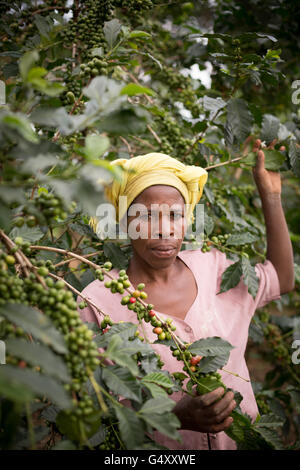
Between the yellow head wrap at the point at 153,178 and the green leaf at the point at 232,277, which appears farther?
the green leaf at the point at 232,277

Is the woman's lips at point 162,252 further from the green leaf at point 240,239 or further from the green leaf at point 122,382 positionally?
the green leaf at point 122,382

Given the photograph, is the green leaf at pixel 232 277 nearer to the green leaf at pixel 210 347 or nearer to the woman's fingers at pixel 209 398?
the green leaf at pixel 210 347

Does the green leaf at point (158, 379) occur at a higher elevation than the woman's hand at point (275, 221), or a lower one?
lower

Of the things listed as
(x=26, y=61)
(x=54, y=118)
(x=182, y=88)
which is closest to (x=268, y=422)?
(x=54, y=118)

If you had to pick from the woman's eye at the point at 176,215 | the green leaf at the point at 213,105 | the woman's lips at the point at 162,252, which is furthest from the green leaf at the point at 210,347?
the green leaf at the point at 213,105

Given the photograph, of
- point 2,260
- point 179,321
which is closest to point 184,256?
point 179,321

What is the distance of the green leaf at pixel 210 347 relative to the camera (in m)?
1.08

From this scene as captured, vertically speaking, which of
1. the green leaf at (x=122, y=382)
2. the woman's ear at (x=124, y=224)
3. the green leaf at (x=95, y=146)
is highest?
the green leaf at (x=95, y=146)

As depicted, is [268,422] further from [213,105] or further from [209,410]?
[213,105]

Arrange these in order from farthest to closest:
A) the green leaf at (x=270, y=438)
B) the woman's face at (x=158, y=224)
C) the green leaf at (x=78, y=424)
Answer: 1. the woman's face at (x=158, y=224)
2. the green leaf at (x=270, y=438)
3. the green leaf at (x=78, y=424)

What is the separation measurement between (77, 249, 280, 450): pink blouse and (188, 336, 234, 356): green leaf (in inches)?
10.2

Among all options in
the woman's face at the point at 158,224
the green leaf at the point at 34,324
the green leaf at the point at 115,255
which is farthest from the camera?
the green leaf at the point at 115,255

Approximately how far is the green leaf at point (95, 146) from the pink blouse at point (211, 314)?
2.51 feet

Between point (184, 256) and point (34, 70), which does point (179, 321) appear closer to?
point (184, 256)
